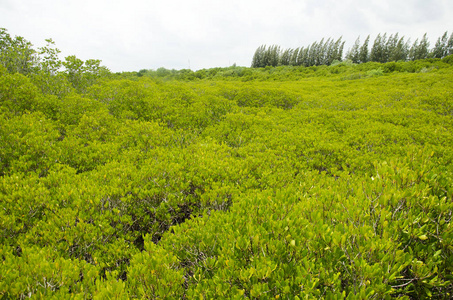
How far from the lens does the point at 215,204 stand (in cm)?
472

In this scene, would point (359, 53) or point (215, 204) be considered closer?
point (215, 204)

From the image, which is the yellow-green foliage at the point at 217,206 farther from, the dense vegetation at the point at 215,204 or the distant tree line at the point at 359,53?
the distant tree line at the point at 359,53

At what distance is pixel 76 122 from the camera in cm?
879

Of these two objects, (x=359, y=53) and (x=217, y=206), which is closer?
(x=217, y=206)

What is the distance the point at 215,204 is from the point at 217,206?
0.11 meters

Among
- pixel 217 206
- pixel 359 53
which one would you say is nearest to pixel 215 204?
pixel 217 206

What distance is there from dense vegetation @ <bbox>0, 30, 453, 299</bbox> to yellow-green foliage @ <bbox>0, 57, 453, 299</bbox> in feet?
0.08

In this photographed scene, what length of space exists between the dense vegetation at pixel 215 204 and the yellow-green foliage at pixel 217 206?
0.03 meters

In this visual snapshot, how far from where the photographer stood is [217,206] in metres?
4.80

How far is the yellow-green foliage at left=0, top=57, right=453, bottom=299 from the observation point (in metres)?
2.35

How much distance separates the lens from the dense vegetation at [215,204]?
7.72 feet

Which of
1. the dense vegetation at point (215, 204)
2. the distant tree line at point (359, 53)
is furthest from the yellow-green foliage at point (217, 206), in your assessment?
the distant tree line at point (359, 53)

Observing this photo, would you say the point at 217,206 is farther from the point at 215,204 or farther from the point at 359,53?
the point at 359,53

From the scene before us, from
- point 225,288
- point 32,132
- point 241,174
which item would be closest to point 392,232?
point 225,288
